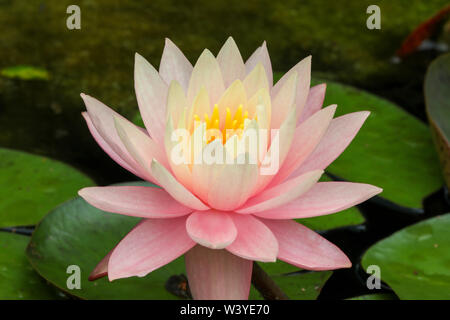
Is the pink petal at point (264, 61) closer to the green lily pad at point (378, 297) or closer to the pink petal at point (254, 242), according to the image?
the pink petal at point (254, 242)

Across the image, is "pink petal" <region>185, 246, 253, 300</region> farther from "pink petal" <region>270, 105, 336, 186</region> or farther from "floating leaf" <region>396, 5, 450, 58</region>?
"floating leaf" <region>396, 5, 450, 58</region>

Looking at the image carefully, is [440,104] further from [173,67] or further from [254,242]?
[254,242]

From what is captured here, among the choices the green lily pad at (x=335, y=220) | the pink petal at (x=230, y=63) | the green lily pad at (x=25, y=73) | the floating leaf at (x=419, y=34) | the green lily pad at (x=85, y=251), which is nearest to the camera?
the pink petal at (x=230, y=63)

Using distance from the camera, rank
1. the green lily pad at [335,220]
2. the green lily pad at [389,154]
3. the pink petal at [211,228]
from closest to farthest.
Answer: the pink petal at [211,228] → the green lily pad at [335,220] → the green lily pad at [389,154]

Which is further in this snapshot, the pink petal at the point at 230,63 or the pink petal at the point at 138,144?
the pink petal at the point at 230,63

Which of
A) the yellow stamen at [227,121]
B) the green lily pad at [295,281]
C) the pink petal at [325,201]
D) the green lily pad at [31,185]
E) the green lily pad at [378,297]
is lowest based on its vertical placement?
the green lily pad at [378,297]

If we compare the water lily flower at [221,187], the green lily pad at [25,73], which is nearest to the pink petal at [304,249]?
the water lily flower at [221,187]
